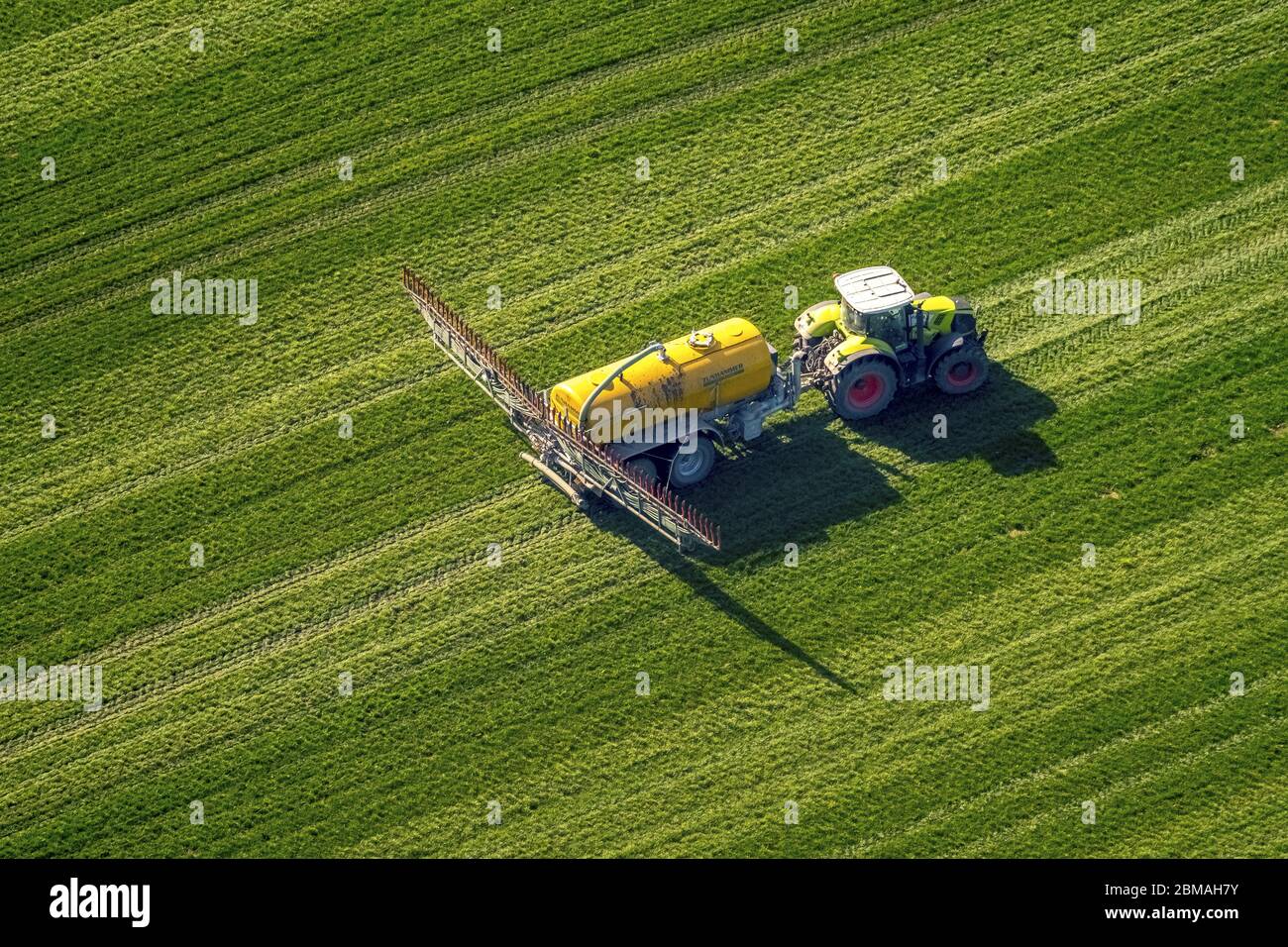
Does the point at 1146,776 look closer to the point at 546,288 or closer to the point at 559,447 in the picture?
the point at 559,447

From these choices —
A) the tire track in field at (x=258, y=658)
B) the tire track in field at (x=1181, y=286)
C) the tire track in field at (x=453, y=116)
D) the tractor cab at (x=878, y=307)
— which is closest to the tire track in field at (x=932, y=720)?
the tire track in field at (x=258, y=658)

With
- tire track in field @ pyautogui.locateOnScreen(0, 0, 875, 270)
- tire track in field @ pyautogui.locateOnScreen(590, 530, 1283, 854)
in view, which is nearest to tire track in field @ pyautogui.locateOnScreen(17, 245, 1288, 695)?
tire track in field @ pyautogui.locateOnScreen(590, 530, 1283, 854)

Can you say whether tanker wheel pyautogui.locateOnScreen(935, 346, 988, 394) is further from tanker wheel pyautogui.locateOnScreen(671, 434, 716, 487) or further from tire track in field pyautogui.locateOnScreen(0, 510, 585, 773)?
tire track in field pyautogui.locateOnScreen(0, 510, 585, 773)

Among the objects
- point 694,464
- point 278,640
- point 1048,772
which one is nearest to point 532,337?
point 694,464

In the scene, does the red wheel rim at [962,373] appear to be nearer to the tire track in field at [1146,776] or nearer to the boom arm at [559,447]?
the boom arm at [559,447]

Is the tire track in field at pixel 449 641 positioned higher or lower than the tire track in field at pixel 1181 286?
lower

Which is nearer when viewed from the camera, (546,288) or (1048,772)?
(1048,772)
